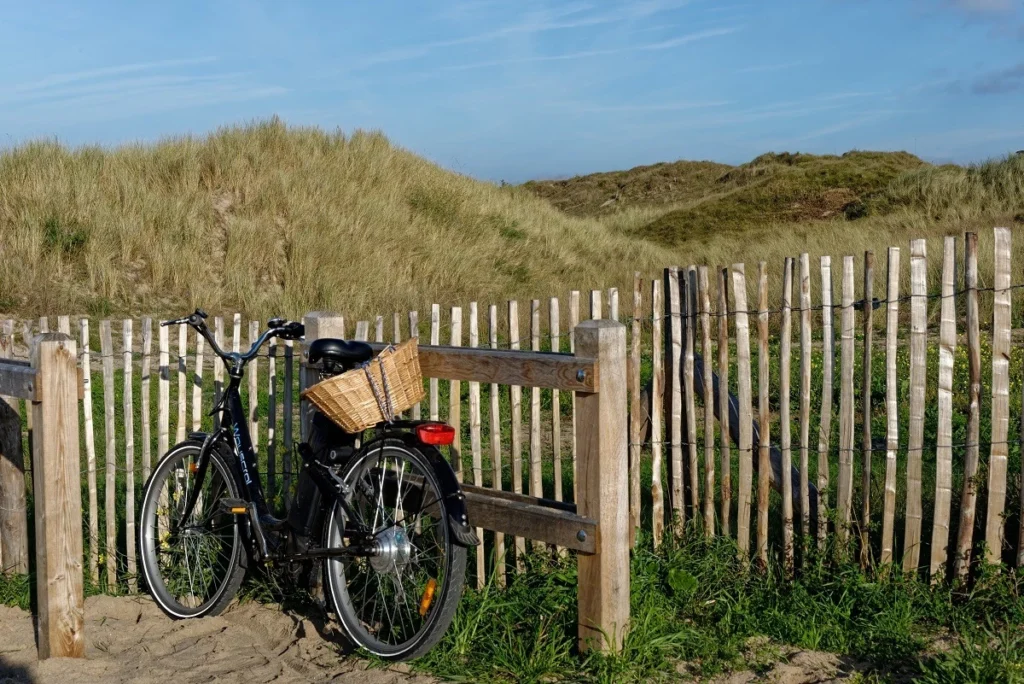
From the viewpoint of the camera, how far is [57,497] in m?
4.79

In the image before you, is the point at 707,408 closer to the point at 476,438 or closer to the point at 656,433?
the point at 656,433

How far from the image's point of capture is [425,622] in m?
4.32

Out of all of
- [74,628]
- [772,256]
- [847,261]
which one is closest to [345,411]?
[74,628]

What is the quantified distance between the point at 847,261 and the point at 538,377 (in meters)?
1.77

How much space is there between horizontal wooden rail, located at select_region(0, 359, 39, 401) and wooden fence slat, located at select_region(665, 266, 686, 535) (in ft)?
10.1

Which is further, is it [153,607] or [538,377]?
[153,607]

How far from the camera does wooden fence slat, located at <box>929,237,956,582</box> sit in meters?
5.03

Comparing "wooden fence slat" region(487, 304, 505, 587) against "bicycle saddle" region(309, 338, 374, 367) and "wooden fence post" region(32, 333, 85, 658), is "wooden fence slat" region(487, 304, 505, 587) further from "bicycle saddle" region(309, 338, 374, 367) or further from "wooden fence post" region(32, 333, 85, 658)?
"wooden fence post" region(32, 333, 85, 658)

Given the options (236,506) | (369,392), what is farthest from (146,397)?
(369,392)

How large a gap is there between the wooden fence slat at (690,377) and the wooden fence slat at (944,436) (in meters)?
1.16

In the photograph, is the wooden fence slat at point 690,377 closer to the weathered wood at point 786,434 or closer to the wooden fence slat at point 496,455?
the weathered wood at point 786,434

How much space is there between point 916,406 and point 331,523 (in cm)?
283

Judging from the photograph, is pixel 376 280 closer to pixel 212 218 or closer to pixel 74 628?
pixel 212 218

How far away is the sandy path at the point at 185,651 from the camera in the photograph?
4.60 meters
